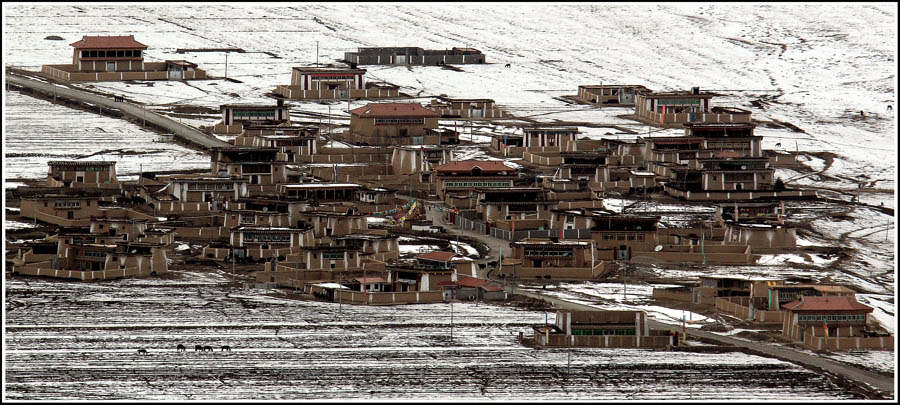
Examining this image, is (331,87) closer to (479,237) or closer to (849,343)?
(479,237)

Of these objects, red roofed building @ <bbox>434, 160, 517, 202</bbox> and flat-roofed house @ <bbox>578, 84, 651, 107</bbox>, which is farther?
flat-roofed house @ <bbox>578, 84, 651, 107</bbox>

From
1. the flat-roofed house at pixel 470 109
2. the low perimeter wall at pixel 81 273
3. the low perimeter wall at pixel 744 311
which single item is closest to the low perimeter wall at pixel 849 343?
the low perimeter wall at pixel 744 311

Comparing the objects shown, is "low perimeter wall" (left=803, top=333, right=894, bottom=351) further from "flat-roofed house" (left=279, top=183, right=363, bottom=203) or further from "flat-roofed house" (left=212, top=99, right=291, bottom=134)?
"flat-roofed house" (left=212, top=99, right=291, bottom=134)

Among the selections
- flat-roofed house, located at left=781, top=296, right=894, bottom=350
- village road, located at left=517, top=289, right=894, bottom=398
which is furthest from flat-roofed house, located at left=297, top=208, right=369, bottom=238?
flat-roofed house, located at left=781, top=296, right=894, bottom=350

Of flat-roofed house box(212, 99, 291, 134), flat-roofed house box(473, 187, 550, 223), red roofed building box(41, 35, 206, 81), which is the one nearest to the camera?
flat-roofed house box(473, 187, 550, 223)

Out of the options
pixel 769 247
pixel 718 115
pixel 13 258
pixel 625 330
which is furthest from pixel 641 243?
pixel 718 115

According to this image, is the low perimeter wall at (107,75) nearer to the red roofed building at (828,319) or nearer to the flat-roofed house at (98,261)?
the flat-roofed house at (98,261)

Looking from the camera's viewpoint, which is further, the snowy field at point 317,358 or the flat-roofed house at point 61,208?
the flat-roofed house at point 61,208
